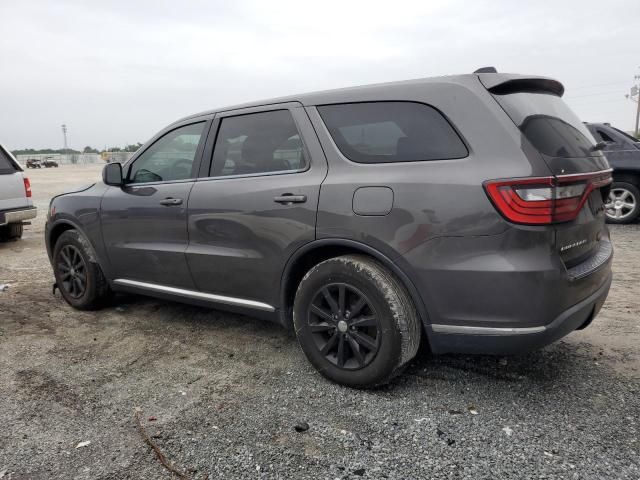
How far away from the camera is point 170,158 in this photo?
3879mm

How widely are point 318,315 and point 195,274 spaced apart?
1.08m

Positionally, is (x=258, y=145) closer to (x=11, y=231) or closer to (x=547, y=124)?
(x=547, y=124)

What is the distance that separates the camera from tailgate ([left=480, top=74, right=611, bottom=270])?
8.04 feet

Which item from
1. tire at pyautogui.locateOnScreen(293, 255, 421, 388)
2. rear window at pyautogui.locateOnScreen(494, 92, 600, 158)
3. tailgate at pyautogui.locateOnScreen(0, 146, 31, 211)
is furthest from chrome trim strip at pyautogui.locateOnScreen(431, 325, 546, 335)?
tailgate at pyautogui.locateOnScreen(0, 146, 31, 211)

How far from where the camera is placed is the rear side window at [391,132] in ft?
8.61

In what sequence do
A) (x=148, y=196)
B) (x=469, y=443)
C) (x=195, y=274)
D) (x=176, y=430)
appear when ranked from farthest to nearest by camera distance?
(x=148, y=196) → (x=195, y=274) → (x=176, y=430) → (x=469, y=443)

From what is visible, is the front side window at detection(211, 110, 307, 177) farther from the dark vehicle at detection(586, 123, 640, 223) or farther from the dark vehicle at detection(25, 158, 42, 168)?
the dark vehicle at detection(25, 158, 42, 168)

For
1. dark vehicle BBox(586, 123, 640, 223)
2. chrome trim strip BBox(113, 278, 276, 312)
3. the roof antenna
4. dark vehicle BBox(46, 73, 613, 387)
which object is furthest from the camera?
dark vehicle BBox(586, 123, 640, 223)

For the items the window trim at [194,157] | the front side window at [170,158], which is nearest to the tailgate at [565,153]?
the window trim at [194,157]

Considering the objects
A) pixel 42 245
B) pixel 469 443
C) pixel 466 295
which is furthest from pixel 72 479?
pixel 42 245

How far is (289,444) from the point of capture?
95.7 inches

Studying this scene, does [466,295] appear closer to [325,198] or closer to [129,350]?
[325,198]

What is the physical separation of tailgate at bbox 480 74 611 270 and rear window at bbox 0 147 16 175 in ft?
24.1

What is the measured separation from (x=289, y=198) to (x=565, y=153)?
1.50m
